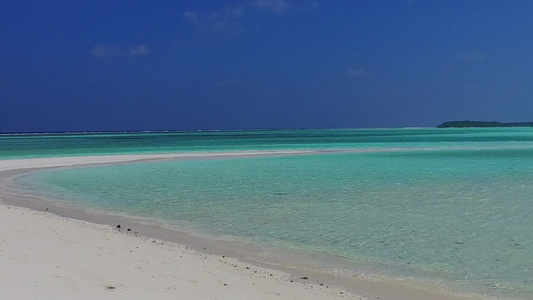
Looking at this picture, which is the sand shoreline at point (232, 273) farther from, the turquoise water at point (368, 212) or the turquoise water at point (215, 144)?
the turquoise water at point (215, 144)

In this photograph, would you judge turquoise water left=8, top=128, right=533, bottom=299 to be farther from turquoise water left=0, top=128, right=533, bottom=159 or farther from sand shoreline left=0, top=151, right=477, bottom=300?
turquoise water left=0, top=128, right=533, bottom=159

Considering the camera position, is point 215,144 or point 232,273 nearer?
point 232,273

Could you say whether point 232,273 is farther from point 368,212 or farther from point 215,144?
point 215,144

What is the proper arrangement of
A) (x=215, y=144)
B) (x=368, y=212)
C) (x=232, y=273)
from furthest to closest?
(x=215, y=144) < (x=368, y=212) < (x=232, y=273)

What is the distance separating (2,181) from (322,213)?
45.1 feet

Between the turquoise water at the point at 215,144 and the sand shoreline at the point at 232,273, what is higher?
the sand shoreline at the point at 232,273

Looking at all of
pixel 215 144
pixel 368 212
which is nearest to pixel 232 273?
pixel 368 212

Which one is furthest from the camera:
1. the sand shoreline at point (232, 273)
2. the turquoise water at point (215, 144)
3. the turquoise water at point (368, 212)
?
the turquoise water at point (215, 144)

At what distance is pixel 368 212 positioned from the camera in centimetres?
1175

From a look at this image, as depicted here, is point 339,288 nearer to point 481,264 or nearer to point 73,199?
point 481,264

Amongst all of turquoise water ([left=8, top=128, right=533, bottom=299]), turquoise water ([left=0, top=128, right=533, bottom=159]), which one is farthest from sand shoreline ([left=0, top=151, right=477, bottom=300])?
turquoise water ([left=0, top=128, right=533, bottom=159])

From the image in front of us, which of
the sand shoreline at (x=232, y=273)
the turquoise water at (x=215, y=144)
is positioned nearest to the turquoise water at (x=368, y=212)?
the sand shoreline at (x=232, y=273)

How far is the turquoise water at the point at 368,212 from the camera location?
7.47m

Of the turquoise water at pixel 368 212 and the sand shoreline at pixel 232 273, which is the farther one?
the turquoise water at pixel 368 212
